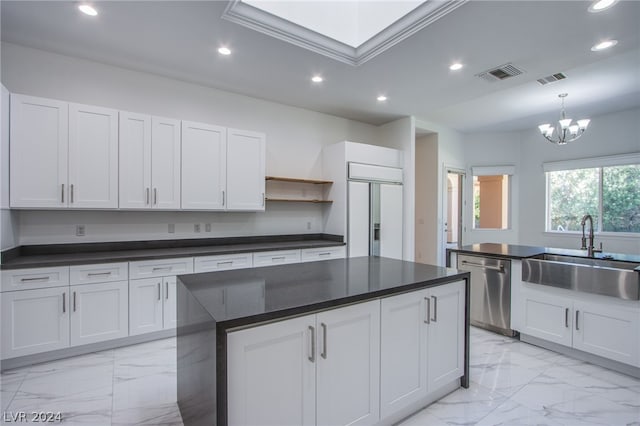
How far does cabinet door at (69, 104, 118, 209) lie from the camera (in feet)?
9.70

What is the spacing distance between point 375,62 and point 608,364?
3403 millimetres

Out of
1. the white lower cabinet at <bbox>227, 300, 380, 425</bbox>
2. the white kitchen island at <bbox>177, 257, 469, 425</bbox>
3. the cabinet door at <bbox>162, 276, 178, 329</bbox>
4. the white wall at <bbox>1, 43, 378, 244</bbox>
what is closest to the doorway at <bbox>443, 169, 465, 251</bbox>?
the white wall at <bbox>1, 43, 378, 244</bbox>

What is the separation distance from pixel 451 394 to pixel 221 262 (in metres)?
2.47

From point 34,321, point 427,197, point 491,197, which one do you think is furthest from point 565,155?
point 34,321

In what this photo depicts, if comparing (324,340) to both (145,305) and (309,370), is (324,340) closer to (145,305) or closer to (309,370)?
(309,370)

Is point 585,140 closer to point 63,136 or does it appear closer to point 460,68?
point 460,68

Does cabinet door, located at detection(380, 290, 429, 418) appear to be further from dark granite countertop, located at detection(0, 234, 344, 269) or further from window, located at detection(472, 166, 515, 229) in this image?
window, located at detection(472, 166, 515, 229)

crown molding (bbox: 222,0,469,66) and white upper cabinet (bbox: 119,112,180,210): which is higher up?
crown molding (bbox: 222,0,469,66)

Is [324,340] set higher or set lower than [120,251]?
lower

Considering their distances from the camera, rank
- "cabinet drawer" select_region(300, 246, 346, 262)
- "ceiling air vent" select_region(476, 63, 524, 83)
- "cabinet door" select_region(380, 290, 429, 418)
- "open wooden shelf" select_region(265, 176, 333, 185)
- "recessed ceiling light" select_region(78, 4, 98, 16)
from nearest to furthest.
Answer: "cabinet door" select_region(380, 290, 429, 418)
"recessed ceiling light" select_region(78, 4, 98, 16)
"ceiling air vent" select_region(476, 63, 524, 83)
"cabinet drawer" select_region(300, 246, 346, 262)
"open wooden shelf" select_region(265, 176, 333, 185)

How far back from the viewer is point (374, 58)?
3102mm

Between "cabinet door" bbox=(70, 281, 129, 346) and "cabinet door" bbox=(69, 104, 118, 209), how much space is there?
2.67 feet

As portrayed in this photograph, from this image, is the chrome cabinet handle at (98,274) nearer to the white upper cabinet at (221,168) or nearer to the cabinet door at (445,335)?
the white upper cabinet at (221,168)

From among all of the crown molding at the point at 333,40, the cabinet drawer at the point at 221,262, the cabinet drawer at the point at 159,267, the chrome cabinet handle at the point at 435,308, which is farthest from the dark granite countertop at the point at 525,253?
the cabinet drawer at the point at 159,267
